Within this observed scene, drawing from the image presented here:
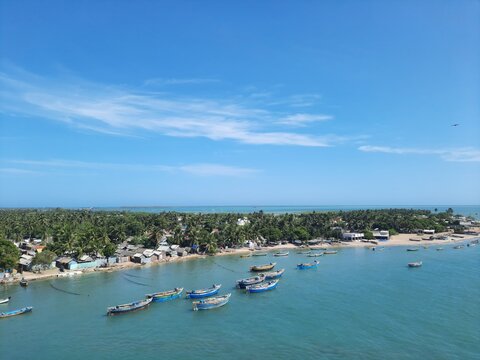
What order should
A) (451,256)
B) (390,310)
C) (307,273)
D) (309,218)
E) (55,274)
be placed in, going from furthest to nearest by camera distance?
(309,218) → (451,256) → (307,273) → (55,274) → (390,310)

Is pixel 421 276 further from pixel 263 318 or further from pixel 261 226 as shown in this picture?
pixel 261 226

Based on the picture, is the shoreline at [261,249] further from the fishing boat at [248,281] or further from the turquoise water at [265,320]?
the fishing boat at [248,281]

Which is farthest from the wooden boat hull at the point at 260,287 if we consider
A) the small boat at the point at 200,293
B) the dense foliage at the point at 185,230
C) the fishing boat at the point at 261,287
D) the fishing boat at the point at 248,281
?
the dense foliage at the point at 185,230

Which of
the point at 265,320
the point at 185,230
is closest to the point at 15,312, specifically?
the point at 265,320

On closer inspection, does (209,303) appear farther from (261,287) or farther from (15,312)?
(15,312)

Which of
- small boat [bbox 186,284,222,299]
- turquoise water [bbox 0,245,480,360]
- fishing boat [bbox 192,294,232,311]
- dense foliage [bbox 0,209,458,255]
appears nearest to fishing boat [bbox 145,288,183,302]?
turquoise water [bbox 0,245,480,360]

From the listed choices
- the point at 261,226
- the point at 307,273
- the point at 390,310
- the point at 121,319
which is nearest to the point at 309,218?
the point at 261,226
